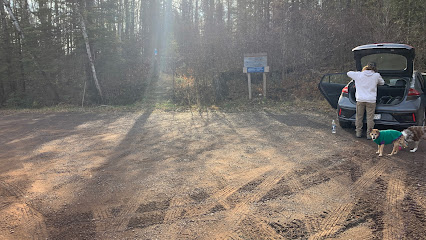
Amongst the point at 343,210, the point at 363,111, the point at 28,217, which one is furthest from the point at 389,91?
the point at 28,217

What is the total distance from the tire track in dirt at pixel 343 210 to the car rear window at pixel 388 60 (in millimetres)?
3750

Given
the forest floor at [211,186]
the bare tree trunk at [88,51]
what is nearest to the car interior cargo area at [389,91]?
the forest floor at [211,186]

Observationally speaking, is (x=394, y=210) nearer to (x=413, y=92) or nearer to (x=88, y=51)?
(x=413, y=92)

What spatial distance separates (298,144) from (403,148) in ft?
6.74

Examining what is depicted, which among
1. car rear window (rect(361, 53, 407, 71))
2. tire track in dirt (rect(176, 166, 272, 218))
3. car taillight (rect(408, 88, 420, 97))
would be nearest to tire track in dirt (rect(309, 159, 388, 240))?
tire track in dirt (rect(176, 166, 272, 218))

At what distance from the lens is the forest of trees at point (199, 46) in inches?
595

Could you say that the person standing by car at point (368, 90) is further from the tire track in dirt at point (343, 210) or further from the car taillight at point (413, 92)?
the tire track in dirt at point (343, 210)

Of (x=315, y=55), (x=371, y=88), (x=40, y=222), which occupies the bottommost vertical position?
(x=40, y=222)

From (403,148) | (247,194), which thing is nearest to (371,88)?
(403,148)

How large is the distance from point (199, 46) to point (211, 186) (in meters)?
15.0

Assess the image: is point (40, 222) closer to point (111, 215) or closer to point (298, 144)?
point (111, 215)

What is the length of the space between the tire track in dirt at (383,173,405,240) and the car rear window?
13.2 feet

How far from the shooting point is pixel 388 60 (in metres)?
7.68

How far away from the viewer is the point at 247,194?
13.5ft
